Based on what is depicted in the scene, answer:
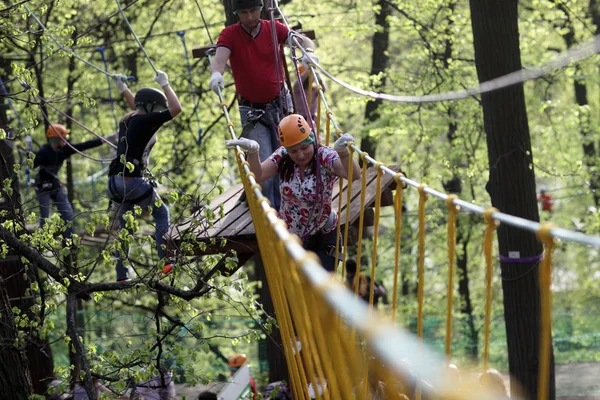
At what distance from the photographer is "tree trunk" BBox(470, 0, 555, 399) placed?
21.5 ft

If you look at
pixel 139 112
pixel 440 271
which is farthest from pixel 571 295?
pixel 139 112

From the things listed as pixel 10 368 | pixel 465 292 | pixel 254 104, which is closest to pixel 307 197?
pixel 254 104

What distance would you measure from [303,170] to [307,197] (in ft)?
0.45

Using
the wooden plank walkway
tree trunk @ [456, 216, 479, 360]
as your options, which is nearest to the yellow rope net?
the wooden plank walkway

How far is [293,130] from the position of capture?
14.4 feet

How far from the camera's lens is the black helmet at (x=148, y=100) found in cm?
569

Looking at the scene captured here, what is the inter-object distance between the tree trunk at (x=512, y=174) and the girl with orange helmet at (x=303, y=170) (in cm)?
230

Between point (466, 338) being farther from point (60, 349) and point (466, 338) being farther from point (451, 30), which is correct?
point (60, 349)

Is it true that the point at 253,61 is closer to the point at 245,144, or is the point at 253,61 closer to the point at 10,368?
the point at 245,144

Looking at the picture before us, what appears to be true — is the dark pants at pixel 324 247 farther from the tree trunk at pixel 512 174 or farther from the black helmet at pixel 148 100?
the tree trunk at pixel 512 174

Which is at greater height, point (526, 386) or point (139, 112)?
point (139, 112)

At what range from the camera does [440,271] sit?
1828cm

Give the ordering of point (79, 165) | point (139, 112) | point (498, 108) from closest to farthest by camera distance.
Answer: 1. point (139, 112)
2. point (498, 108)
3. point (79, 165)

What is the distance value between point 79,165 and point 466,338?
23.4ft
